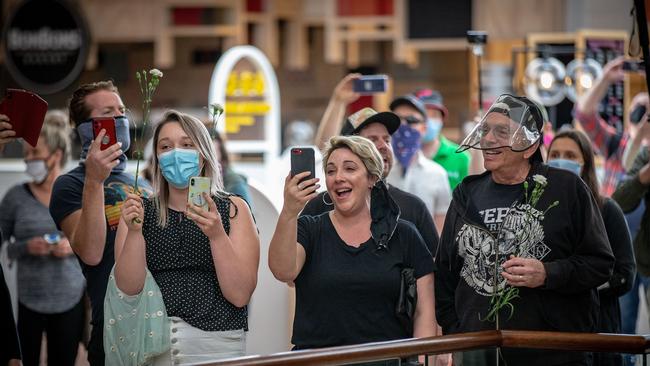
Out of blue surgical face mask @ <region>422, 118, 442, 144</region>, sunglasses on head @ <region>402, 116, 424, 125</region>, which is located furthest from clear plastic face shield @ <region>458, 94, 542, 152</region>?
blue surgical face mask @ <region>422, 118, 442, 144</region>

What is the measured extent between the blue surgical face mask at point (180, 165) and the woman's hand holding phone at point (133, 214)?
6.2 inches

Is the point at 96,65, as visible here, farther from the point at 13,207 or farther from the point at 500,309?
the point at 500,309

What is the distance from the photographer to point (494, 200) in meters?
4.07

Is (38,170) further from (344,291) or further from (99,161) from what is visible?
(344,291)

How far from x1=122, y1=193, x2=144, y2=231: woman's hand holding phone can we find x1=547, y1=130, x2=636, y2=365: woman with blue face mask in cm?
163

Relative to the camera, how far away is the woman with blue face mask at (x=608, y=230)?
476cm

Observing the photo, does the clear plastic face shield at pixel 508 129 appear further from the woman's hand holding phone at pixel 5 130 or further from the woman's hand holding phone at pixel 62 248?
the woman's hand holding phone at pixel 62 248

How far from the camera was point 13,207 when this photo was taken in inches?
231

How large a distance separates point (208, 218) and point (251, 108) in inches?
211

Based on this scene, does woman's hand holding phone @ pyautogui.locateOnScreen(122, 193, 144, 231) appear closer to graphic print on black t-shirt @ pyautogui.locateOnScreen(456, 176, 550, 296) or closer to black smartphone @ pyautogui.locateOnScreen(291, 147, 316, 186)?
black smartphone @ pyautogui.locateOnScreen(291, 147, 316, 186)

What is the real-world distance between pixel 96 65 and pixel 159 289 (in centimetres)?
1045

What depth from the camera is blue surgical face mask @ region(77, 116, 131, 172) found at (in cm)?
415

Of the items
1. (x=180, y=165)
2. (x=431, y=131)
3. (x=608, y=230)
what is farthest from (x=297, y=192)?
(x=431, y=131)

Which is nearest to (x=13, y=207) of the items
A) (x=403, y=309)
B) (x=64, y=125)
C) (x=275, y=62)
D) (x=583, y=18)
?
(x=64, y=125)
